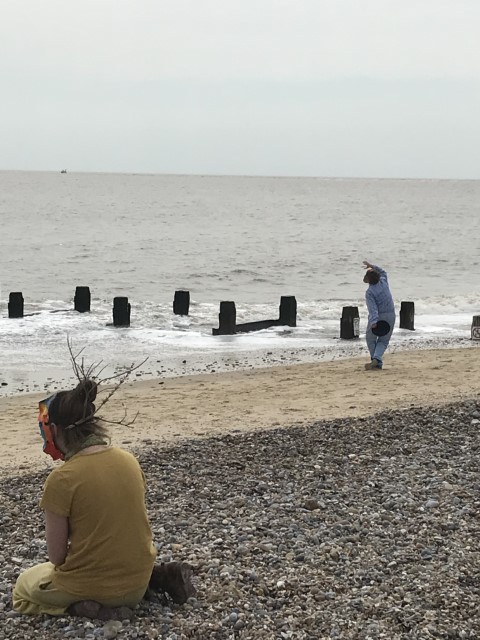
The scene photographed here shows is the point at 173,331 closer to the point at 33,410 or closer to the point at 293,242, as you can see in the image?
the point at 33,410

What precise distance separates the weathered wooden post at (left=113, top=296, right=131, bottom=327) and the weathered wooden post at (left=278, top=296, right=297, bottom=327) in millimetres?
3093

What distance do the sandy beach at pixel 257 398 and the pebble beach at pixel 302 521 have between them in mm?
69

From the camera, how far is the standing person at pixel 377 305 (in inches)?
486

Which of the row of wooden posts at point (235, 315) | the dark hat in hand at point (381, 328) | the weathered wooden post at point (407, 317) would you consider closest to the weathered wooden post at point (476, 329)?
the row of wooden posts at point (235, 315)

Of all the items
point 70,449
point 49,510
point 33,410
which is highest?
point 70,449

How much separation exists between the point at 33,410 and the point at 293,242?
1577 inches

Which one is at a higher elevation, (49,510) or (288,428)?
(49,510)

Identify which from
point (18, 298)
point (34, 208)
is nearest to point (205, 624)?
point (18, 298)

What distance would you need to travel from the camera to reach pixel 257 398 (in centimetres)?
1129

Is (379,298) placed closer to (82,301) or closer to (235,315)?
(235,315)

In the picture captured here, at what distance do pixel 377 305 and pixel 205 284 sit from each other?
60.0 ft

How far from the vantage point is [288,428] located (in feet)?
28.3

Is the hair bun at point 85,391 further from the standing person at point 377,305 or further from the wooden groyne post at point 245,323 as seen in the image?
the wooden groyne post at point 245,323

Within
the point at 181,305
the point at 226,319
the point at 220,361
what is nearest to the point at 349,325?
the point at 226,319
